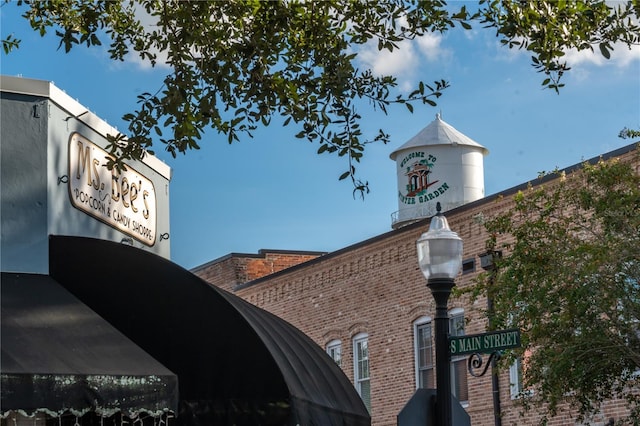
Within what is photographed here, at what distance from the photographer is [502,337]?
9984mm

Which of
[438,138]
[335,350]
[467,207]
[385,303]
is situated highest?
[438,138]

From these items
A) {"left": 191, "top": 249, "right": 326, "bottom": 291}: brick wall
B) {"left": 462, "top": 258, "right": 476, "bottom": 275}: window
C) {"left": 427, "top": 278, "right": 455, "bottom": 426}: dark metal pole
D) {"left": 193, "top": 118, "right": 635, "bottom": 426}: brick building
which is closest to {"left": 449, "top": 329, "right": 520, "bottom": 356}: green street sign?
{"left": 427, "top": 278, "right": 455, "bottom": 426}: dark metal pole

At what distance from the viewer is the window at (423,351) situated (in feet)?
88.8

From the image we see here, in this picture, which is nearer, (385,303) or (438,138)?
(385,303)

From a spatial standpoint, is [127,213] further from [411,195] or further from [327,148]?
[411,195]

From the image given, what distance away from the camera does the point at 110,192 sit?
39.5ft

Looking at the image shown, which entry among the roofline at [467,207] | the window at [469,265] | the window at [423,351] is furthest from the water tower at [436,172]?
the window at [469,265]

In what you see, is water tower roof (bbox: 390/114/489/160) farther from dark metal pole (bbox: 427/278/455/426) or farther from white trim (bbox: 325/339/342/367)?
dark metal pole (bbox: 427/278/455/426)

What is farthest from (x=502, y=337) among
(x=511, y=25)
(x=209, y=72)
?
(x=209, y=72)

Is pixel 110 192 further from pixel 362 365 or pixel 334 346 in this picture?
pixel 334 346

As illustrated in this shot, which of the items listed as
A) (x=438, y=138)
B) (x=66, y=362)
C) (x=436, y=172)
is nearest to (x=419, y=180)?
(x=436, y=172)

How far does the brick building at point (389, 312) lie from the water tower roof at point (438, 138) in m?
4.52

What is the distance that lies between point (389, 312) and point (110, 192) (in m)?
17.2

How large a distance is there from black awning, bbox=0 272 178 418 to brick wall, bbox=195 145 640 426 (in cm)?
1496
